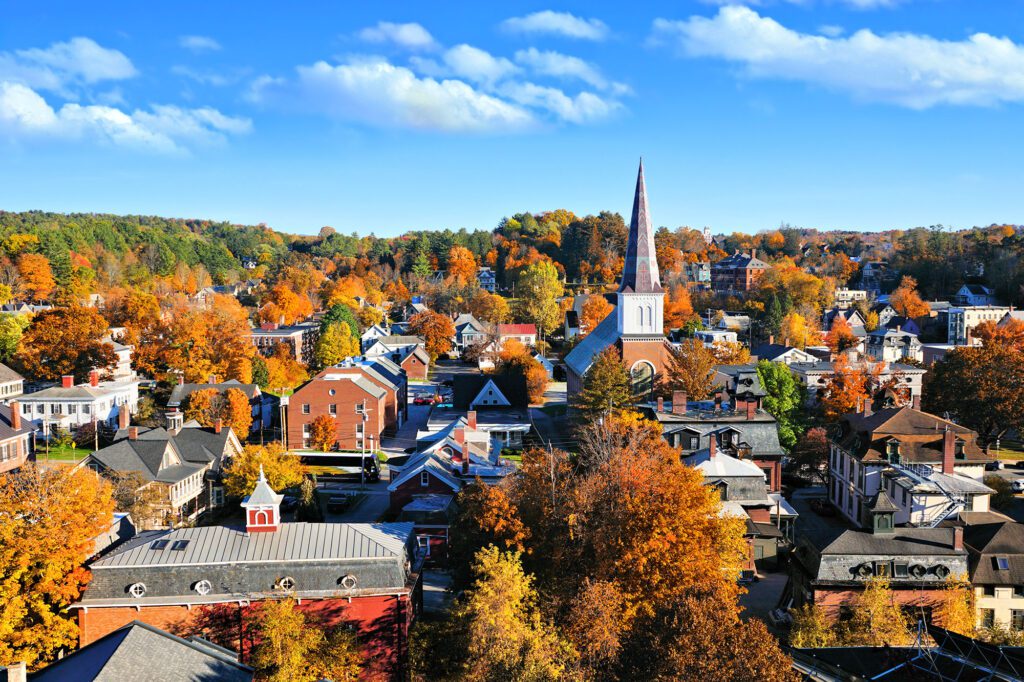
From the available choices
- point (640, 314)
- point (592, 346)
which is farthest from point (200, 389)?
point (640, 314)

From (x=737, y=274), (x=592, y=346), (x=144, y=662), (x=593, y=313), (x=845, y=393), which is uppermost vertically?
(x=737, y=274)

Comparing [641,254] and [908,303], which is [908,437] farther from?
[908,303]

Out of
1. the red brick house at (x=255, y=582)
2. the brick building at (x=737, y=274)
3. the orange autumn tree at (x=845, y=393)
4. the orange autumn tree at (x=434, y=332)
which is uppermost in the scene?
the brick building at (x=737, y=274)

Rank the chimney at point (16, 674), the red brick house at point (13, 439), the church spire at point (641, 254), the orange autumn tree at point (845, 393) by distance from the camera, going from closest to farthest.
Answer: the chimney at point (16, 674)
the red brick house at point (13, 439)
the orange autumn tree at point (845, 393)
the church spire at point (641, 254)

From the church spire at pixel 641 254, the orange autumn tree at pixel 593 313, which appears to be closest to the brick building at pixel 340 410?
the church spire at pixel 641 254

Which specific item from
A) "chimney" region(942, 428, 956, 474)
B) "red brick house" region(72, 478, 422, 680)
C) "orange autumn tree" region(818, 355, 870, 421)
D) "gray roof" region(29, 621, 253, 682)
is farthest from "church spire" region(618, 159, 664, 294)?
"gray roof" region(29, 621, 253, 682)

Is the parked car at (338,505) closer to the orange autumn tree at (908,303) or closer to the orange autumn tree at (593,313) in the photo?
the orange autumn tree at (593,313)

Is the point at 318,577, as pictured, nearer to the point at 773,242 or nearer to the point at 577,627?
the point at 577,627

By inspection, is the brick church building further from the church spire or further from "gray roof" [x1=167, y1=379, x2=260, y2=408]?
"gray roof" [x1=167, y1=379, x2=260, y2=408]
